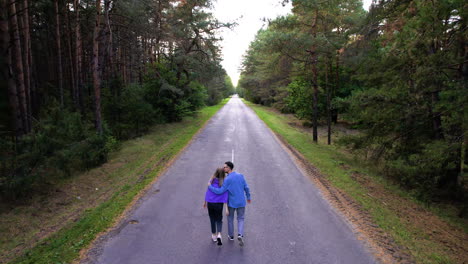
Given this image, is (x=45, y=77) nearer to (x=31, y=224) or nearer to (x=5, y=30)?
(x=5, y=30)

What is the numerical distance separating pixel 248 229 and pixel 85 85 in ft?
74.3

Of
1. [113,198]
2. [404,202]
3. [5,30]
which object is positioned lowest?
[404,202]

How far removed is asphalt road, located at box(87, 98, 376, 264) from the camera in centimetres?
516

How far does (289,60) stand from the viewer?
17.2 metres

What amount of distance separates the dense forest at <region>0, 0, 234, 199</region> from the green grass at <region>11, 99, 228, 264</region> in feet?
4.16

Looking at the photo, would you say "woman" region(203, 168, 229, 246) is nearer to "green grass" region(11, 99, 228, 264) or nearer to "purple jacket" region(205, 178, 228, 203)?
"purple jacket" region(205, 178, 228, 203)

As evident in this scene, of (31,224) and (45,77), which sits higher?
(45,77)

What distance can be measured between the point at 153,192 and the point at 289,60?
40.9 ft

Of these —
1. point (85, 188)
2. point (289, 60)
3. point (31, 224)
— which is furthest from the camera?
point (289, 60)

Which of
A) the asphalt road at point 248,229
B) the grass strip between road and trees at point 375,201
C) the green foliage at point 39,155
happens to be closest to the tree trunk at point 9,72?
the green foliage at point 39,155

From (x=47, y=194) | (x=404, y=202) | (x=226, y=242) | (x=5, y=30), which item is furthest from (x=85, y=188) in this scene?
(x=404, y=202)

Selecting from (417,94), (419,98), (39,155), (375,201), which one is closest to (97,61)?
(39,155)

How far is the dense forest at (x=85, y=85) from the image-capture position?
8555mm

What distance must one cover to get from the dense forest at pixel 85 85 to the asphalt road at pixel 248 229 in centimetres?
367
